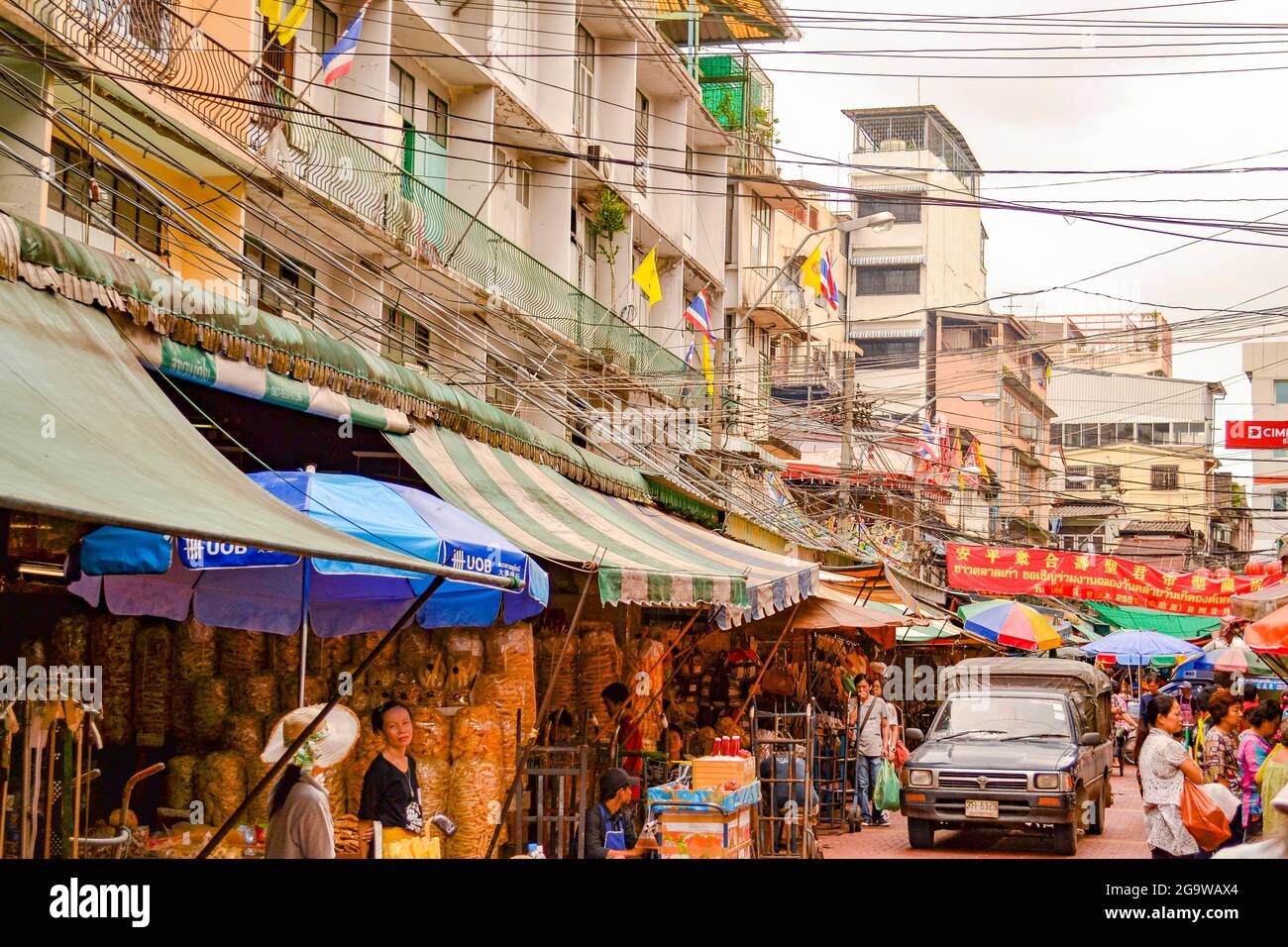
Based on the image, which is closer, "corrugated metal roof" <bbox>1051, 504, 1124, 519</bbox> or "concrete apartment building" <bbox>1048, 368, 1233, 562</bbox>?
"corrugated metal roof" <bbox>1051, 504, 1124, 519</bbox>

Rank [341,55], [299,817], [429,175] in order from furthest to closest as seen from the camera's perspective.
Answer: [429,175] < [341,55] < [299,817]

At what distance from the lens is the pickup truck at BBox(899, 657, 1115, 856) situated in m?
15.6

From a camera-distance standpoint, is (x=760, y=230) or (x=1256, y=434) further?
(x=760, y=230)

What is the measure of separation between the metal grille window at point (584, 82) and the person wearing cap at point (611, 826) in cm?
2106

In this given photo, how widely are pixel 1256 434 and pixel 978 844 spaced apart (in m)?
16.1

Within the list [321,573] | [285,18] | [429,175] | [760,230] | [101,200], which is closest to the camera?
[321,573]

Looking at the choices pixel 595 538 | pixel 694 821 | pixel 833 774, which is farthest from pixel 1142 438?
pixel 694 821

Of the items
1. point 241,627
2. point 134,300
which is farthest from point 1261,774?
point 134,300

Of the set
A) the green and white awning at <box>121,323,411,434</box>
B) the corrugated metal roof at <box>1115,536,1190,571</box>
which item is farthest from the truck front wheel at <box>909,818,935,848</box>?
the corrugated metal roof at <box>1115,536,1190,571</box>

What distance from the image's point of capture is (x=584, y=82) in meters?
30.1

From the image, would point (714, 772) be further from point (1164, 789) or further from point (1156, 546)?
point (1156, 546)

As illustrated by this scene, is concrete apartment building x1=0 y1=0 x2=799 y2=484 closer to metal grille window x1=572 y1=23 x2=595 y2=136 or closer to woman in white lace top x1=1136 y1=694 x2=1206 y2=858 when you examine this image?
metal grille window x1=572 y1=23 x2=595 y2=136

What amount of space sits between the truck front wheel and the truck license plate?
1.90ft
